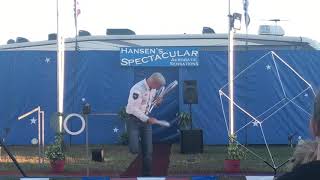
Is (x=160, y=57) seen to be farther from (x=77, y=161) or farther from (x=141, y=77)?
(x=77, y=161)

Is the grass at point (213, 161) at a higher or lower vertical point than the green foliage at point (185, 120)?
lower

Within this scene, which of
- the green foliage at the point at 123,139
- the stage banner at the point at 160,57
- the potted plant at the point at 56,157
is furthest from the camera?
the stage banner at the point at 160,57

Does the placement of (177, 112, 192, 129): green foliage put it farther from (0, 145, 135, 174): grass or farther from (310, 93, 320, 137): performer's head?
(310, 93, 320, 137): performer's head

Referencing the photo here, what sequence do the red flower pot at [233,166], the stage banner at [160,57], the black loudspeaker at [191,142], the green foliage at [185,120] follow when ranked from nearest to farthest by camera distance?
1. the red flower pot at [233,166]
2. the black loudspeaker at [191,142]
3. the green foliage at [185,120]
4. the stage banner at [160,57]

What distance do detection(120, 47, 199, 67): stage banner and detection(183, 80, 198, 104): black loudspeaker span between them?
4.58 ft

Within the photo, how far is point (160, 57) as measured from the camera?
1599 centimetres

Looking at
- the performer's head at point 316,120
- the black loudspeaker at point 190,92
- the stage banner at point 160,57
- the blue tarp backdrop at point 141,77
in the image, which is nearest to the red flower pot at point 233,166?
the black loudspeaker at point 190,92

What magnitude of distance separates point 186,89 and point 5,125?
4.80m

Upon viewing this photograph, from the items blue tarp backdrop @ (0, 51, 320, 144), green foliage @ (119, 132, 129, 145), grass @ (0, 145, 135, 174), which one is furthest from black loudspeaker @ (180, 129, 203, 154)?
green foliage @ (119, 132, 129, 145)

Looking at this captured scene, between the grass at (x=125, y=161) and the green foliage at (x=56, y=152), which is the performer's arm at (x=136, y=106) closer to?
the grass at (x=125, y=161)

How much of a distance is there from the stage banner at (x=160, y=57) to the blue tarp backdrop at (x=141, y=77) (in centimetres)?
16

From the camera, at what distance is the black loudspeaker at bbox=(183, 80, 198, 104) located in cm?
1457

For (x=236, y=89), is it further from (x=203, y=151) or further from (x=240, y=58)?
(x=203, y=151)

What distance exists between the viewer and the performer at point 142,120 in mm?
8898
